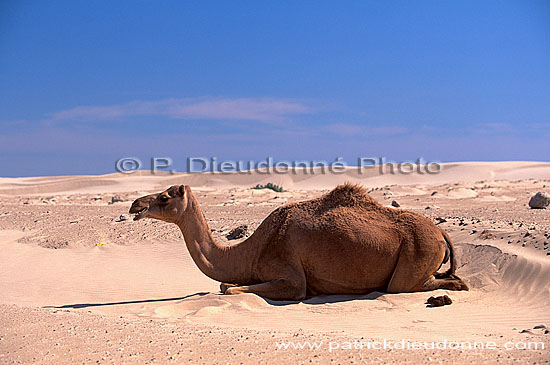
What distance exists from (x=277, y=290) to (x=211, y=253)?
116 cm

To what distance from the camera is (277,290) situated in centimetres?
772

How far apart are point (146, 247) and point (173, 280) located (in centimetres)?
378

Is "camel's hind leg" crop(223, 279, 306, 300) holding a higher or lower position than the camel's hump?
lower

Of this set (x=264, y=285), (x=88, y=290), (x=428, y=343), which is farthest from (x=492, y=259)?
(x=88, y=290)

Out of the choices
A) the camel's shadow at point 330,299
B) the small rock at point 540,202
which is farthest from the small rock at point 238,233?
the small rock at point 540,202

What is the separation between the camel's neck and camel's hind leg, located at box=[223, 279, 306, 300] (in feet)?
1.45

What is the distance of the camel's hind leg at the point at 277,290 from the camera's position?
7684 millimetres

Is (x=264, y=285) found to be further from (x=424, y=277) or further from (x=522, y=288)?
(x=522, y=288)

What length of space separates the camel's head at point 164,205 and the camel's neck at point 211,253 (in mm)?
125

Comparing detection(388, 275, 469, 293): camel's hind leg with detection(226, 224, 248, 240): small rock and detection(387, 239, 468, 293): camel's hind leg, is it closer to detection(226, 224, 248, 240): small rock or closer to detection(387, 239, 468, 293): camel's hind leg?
detection(387, 239, 468, 293): camel's hind leg

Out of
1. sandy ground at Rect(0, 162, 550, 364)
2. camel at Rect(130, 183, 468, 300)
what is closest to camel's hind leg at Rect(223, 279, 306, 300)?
camel at Rect(130, 183, 468, 300)

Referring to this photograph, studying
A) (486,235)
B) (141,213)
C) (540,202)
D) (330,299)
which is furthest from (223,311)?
(540,202)

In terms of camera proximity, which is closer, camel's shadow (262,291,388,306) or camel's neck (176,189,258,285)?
camel's shadow (262,291,388,306)

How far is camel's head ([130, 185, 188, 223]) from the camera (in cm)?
785
